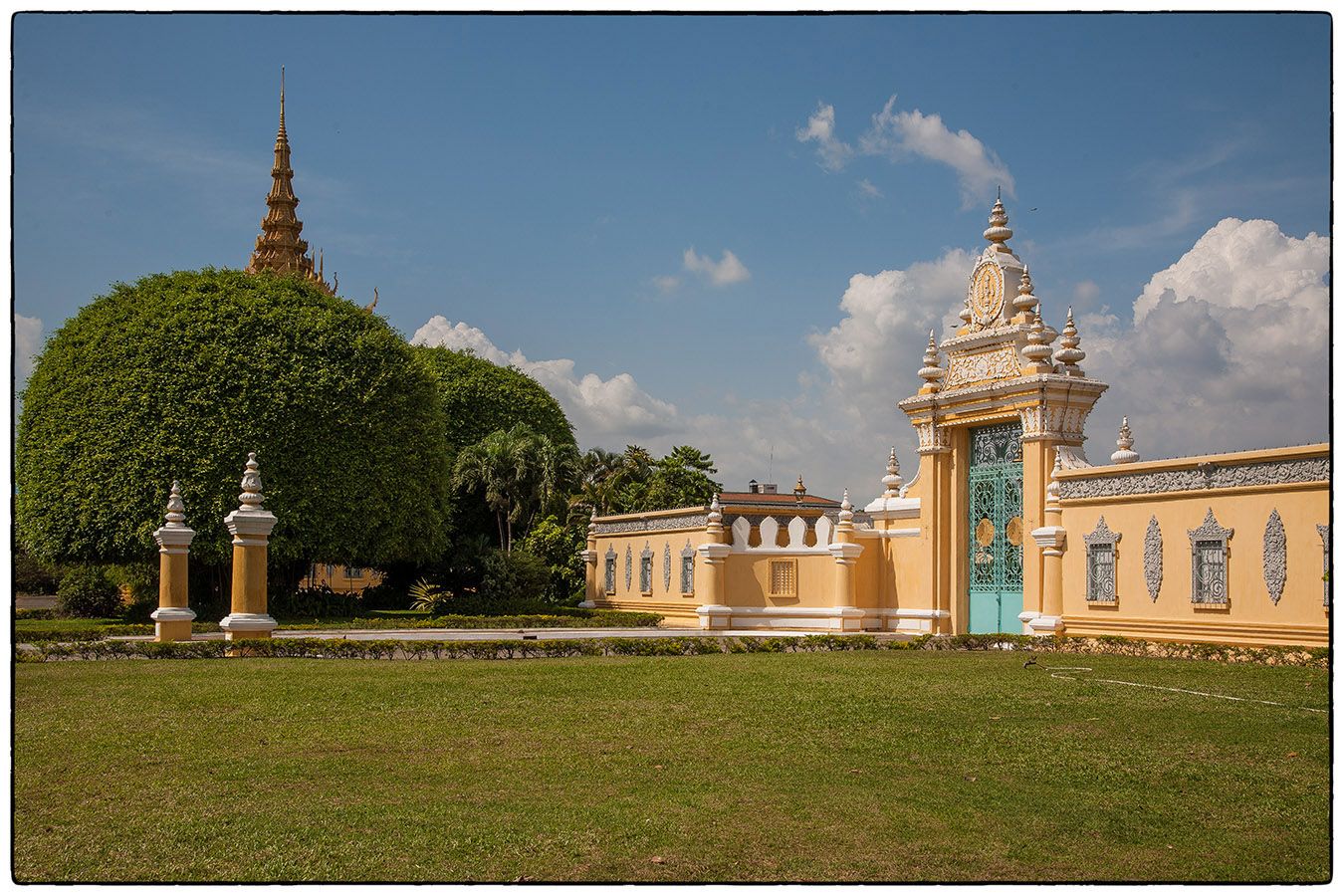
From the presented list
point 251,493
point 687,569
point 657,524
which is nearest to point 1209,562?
point 251,493

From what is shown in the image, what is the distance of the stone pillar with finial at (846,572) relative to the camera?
89.0 feet

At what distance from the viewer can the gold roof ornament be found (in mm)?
49281

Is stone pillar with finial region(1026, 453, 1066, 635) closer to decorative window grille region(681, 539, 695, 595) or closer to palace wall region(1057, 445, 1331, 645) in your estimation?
palace wall region(1057, 445, 1331, 645)

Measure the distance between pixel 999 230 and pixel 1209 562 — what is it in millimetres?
8647

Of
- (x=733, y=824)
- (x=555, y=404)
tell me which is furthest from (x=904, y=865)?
(x=555, y=404)

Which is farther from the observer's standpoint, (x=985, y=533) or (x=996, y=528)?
(x=985, y=533)

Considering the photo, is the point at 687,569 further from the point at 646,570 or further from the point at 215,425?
Result: the point at 215,425

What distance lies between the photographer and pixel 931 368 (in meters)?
25.8

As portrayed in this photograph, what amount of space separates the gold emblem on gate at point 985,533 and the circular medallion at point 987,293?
12.2 feet

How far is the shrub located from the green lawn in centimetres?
2307

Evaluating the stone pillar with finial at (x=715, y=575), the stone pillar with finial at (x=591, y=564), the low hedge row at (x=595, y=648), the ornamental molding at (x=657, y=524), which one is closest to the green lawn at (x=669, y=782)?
the low hedge row at (x=595, y=648)

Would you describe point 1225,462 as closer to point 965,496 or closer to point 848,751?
Answer: point 965,496

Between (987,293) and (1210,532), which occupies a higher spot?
(987,293)

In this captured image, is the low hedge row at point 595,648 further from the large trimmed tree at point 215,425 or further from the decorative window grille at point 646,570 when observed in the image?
the decorative window grille at point 646,570
